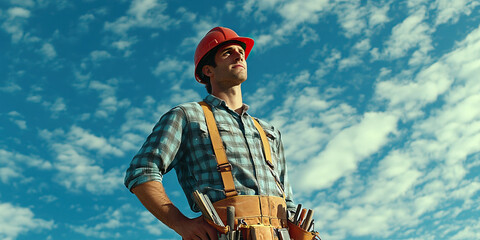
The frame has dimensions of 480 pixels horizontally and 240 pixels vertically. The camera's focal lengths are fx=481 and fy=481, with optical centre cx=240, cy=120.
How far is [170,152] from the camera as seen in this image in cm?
468

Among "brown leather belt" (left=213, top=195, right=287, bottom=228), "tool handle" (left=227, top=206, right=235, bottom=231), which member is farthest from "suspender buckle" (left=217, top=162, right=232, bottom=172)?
"tool handle" (left=227, top=206, right=235, bottom=231)

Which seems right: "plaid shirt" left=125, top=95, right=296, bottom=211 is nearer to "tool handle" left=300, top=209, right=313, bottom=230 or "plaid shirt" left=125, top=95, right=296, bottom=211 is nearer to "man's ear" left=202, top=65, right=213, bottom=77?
"tool handle" left=300, top=209, right=313, bottom=230

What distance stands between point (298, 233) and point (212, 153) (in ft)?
3.80

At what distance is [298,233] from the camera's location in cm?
473

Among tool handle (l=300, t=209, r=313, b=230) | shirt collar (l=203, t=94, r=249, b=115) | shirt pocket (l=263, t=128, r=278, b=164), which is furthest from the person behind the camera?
shirt pocket (l=263, t=128, r=278, b=164)

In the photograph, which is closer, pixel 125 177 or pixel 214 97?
pixel 125 177

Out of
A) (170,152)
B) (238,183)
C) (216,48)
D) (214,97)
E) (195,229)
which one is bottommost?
(195,229)

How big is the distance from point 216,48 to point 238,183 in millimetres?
1928

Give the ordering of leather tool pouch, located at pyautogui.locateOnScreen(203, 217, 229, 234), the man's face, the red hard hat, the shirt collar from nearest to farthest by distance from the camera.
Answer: leather tool pouch, located at pyautogui.locateOnScreen(203, 217, 229, 234)
the shirt collar
the man's face
the red hard hat

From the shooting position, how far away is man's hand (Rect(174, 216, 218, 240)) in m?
4.11

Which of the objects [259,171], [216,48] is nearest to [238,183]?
[259,171]

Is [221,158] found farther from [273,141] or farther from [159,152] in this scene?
[273,141]

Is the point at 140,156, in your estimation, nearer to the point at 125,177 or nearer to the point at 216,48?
the point at 125,177

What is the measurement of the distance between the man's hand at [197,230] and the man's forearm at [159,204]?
42 mm
